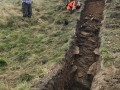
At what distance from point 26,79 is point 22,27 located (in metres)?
5.24

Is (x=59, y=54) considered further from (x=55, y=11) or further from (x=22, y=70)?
(x=55, y=11)

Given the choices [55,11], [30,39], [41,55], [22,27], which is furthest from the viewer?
[55,11]

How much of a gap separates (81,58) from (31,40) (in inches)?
95.7

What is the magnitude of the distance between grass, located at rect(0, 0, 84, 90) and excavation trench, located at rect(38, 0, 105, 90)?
0.38 meters

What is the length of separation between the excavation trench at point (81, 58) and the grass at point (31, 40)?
15.1 inches

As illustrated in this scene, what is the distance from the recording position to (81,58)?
12570 mm

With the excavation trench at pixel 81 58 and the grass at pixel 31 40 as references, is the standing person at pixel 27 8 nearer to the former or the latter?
the grass at pixel 31 40

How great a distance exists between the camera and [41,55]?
1200 cm

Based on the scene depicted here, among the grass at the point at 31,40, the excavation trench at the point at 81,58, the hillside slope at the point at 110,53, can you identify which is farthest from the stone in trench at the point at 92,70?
the grass at the point at 31,40

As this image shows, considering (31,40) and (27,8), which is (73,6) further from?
(31,40)

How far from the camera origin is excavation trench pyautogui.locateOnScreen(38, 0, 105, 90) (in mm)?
11062

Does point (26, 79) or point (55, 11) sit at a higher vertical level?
point (55, 11)

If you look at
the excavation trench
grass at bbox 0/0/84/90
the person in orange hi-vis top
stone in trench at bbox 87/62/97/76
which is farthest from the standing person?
stone in trench at bbox 87/62/97/76

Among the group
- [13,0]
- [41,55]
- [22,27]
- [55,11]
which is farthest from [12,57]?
[13,0]
